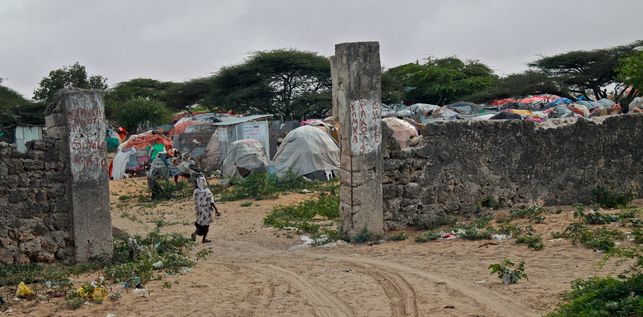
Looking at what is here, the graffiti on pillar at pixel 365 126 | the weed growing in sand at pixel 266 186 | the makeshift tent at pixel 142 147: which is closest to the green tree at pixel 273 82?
the makeshift tent at pixel 142 147

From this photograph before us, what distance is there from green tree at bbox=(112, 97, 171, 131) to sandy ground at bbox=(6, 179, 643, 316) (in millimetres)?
28175

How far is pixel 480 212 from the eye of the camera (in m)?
13.0

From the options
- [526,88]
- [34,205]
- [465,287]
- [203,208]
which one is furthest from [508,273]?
[526,88]

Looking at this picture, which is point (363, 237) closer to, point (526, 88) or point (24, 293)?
point (24, 293)

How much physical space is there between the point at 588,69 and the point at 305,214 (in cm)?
2801

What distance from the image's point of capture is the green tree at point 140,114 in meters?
39.5

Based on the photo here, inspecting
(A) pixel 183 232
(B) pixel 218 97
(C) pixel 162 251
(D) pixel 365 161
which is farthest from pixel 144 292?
(B) pixel 218 97

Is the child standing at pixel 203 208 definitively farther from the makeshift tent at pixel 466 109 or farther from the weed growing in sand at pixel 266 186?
the makeshift tent at pixel 466 109

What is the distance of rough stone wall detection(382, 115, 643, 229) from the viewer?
12.4 m

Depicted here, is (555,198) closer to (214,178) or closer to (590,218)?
(590,218)

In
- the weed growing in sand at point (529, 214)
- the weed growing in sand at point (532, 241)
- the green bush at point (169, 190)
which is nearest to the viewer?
the weed growing in sand at point (532, 241)

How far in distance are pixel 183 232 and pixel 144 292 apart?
5915 mm

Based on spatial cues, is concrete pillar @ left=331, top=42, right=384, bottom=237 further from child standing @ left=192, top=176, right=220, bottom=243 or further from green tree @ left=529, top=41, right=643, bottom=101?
green tree @ left=529, top=41, right=643, bottom=101

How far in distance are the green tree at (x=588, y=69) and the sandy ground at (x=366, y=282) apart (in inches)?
1110
